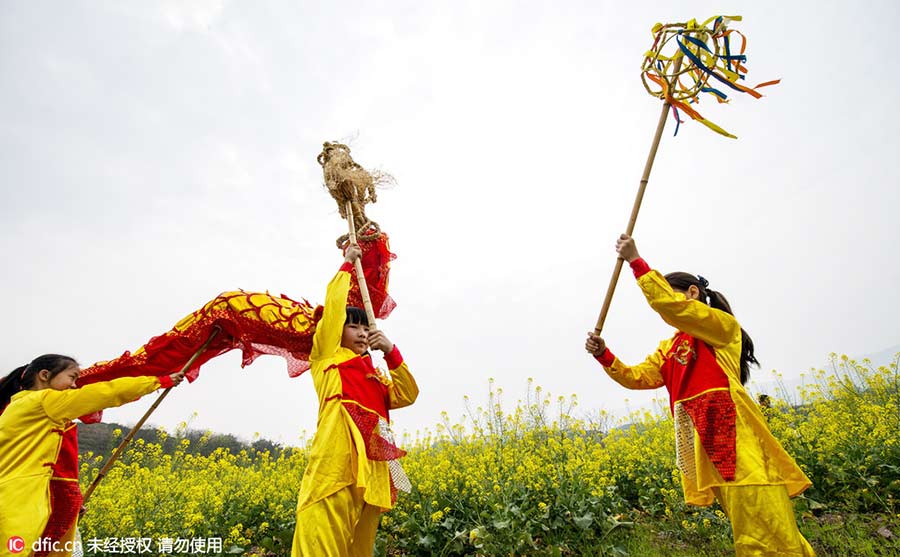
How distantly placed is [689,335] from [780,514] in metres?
0.93

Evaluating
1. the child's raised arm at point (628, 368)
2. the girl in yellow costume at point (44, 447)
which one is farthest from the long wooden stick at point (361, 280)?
the girl in yellow costume at point (44, 447)

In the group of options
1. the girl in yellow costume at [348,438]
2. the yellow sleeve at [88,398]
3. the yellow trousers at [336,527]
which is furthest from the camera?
the yellow sleeve at [88,398]

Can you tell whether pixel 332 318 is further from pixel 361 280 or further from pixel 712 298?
pixel 712 298

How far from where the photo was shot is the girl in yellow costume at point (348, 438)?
2.43m

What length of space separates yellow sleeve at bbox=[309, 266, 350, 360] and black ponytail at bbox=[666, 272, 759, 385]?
75.5 inches

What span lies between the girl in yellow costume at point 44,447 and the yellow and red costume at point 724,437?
3419 mm

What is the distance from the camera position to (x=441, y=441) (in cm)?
561

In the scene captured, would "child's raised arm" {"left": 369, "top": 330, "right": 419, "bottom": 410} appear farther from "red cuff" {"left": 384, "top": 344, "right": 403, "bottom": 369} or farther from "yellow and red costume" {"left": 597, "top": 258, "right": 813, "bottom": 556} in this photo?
"yellow and red costume" {"left": 597, "top": 258, "right": 813, "bottom": 556}

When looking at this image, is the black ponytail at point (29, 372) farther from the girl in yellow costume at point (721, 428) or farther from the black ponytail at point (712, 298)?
the black ponytail at point (712, 298)

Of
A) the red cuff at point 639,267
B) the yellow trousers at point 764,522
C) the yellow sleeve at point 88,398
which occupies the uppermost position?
the red cuff at point 639,267

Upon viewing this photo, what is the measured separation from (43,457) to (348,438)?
2099mm

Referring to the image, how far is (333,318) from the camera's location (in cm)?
286

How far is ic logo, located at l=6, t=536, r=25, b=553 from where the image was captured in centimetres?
279

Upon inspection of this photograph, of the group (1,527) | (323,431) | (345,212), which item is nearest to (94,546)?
(1,527)
